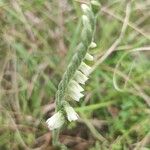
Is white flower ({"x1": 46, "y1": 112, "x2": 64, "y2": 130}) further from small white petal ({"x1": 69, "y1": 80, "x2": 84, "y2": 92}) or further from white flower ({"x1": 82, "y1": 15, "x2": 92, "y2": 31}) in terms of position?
white flower ({"x1": 82, "y1": 15, "x2": 92, "y2": 31})

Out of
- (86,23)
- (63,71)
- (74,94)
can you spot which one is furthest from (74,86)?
(63,71)

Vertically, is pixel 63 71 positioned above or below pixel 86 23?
above

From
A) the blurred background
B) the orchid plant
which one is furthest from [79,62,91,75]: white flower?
the blurred background

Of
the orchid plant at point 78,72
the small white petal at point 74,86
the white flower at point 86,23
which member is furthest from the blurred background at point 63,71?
the white flower at point 86,23

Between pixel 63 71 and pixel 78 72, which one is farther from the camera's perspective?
pixel 63 71

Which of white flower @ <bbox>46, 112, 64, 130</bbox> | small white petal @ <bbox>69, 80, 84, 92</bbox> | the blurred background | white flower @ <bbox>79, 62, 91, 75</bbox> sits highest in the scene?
the blurred background

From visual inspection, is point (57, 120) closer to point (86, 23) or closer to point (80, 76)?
point (80, 76)
